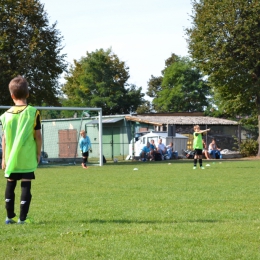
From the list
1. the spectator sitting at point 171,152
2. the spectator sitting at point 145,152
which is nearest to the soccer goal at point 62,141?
the spectator sitting at point 145,152

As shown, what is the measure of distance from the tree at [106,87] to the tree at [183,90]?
541 centimetres

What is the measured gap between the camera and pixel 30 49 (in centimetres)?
3628

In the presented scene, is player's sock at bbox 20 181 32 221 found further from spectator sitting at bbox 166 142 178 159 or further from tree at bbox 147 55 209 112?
tree at bbox 147 55 209 112

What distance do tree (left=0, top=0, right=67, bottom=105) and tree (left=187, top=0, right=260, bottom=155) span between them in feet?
35.0

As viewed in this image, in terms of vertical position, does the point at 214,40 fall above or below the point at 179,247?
above

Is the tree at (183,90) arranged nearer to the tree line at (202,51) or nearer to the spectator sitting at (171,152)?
the tree line at (202,51)

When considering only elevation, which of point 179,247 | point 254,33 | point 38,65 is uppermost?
point 254,33

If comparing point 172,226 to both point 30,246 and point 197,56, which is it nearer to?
point 30,246

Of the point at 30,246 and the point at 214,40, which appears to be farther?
the point at 214,40

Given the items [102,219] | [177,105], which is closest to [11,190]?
[102,219]

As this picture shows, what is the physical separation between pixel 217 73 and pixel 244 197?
105 ft

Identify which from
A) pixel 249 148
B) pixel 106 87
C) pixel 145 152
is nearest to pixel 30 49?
pixel 145 152

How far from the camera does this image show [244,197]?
12.0 metres

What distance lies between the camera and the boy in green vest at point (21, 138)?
26.3 ft
